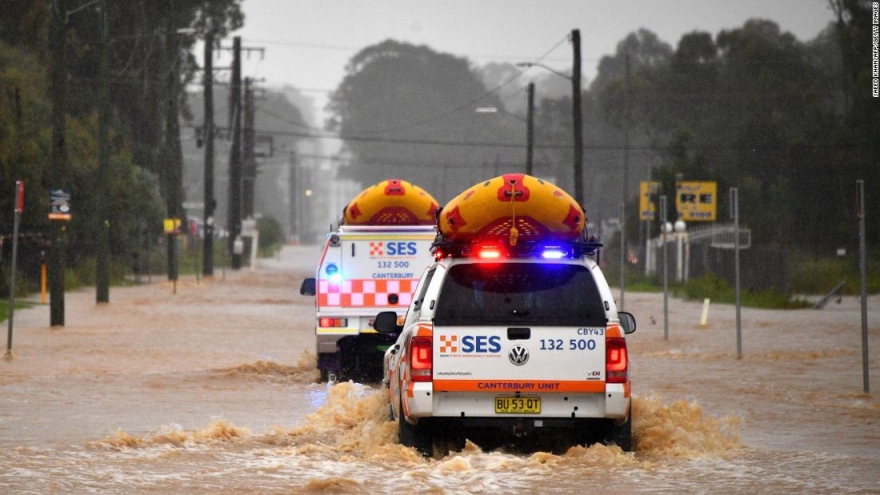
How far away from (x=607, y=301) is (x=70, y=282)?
37418 mm

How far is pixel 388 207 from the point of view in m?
20.3

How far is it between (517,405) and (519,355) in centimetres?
36

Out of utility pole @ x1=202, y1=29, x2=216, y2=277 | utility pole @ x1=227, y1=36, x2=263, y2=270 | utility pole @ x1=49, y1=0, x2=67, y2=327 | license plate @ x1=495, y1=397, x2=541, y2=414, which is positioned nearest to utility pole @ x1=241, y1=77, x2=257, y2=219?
utility pole @ x1=227, y1=36, x2=263, y2=270

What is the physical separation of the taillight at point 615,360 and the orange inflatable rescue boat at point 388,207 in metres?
9.12

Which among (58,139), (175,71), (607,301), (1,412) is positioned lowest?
(1,412)

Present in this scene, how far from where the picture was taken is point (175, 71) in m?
68.1

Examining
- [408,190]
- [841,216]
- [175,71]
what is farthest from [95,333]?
[841,216]

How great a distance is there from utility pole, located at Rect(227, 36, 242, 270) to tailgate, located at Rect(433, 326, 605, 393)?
58.0 metres

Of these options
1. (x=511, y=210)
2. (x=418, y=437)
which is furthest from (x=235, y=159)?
(x=418, y=437)

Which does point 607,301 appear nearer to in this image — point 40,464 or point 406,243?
point 40,464

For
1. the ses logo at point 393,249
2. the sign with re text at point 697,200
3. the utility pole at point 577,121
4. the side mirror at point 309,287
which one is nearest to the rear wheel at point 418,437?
the side mirror at point 309,287

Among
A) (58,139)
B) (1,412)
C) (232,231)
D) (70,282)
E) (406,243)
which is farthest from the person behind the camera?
(232,231)

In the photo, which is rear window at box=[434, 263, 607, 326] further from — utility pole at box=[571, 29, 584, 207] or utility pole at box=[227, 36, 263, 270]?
utility pole at box=[227, 36, 263, 270]

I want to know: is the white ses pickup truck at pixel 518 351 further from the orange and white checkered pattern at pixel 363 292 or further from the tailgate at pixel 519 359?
the orange and white checkered pattern at pixel 363 292
